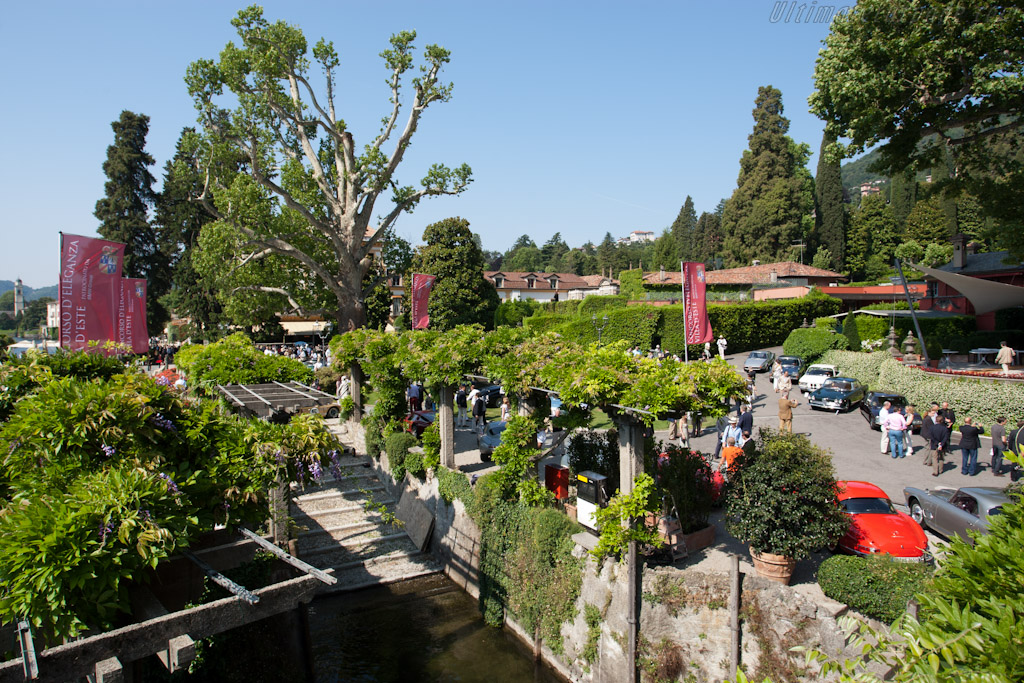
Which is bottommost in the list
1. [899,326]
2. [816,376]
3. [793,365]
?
[816,376]

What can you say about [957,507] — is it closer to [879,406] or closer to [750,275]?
[879,406]

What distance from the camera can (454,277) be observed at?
140ft

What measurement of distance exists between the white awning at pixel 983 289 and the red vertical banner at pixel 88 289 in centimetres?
2656

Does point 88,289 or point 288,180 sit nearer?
point 88,289

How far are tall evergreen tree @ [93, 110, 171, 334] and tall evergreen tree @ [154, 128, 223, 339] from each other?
0.88 metres

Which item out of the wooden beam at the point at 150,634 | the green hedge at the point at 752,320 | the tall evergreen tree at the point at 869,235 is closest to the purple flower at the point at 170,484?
the wooden beam at the point at 150,634

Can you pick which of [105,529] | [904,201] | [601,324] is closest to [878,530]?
[105,529]

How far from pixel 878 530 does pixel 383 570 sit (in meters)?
10.1

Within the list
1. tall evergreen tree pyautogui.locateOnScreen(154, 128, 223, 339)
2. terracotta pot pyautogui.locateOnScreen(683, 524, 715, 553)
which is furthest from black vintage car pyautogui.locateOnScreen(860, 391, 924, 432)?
tall evergreen tree pyautogui.locateOnScreen(154, 128, 223, 339)

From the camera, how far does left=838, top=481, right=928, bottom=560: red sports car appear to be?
923 centimetres

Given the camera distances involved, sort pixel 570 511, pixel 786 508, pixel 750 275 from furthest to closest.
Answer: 1. pixel 750 275
2. pixel 570 511
3. pixel 786 508

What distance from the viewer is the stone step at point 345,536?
46.3 ft

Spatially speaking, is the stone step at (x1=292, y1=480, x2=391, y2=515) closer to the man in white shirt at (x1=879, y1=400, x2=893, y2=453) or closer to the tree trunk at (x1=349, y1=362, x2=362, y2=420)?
the tree trunk at (x1=349, y1=362, x2=362, y2=420)

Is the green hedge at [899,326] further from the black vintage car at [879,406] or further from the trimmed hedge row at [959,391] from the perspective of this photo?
the black vintage car at [879,406]
